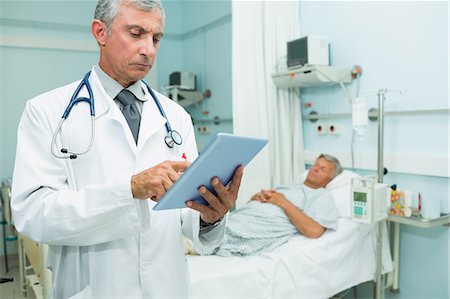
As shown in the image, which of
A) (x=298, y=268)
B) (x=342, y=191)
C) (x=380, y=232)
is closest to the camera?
(x=298, y=268)

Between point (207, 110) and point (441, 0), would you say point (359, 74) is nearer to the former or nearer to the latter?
point (441, 0)

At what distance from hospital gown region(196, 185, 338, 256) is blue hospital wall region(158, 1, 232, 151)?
1794 mm

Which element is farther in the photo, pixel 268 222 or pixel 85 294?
pixel 268 222

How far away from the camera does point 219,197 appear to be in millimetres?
983

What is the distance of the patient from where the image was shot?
81.5 inches

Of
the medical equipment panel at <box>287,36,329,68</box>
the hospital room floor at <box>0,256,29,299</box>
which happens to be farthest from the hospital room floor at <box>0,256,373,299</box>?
the medical equipment panel at <box>287,36,329,68</box>

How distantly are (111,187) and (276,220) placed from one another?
4.78ft

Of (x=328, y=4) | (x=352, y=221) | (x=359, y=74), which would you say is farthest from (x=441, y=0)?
(x=352, y=221)

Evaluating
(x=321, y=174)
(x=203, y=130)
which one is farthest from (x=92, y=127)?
(x=203, y=130)

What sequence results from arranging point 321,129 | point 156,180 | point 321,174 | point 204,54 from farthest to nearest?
point 204,54 < point 321,129 < point 321,174 < point 156,180

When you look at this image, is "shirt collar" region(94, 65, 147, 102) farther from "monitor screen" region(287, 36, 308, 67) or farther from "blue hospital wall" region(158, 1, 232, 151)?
"blue hospital wall" region(158, 1, 232, 151)

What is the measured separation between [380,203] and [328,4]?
1.53 m

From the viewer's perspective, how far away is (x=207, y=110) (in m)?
4.46

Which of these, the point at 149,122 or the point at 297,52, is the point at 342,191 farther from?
the point at 149,122
